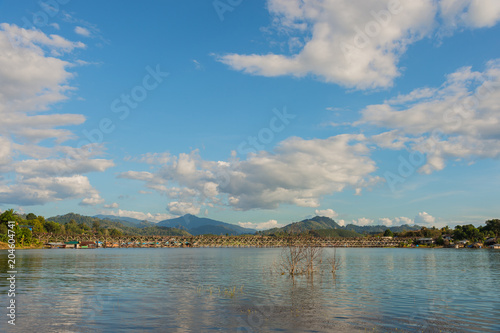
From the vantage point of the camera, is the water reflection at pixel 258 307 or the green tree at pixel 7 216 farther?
the green tree at pixel 7 216

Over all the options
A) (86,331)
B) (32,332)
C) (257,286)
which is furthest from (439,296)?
(32,332)

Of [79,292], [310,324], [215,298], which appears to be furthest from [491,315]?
[79,292]

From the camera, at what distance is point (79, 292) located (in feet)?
133

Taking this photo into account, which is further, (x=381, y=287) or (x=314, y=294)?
(x=381, y=287)

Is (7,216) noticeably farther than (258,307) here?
Yes

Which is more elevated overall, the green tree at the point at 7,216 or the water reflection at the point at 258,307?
the green tree at the point at 7,216

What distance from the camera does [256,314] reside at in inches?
1152

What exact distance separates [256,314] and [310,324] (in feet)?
16.9

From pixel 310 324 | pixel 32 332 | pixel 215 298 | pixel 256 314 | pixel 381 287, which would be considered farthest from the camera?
pixel 381 287

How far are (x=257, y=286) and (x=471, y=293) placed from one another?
2607cm

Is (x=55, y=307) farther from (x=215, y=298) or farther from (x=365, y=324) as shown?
(x=365, y=324)

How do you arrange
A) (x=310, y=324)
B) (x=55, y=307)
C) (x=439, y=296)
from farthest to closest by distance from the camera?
(x=439, y=296)
(x=55, y=307)
(x=310, y=324)

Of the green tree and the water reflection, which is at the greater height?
the green tree

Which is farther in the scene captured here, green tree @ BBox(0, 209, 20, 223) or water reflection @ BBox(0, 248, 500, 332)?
green tree @ BBox(0, 209, 20, 223)
